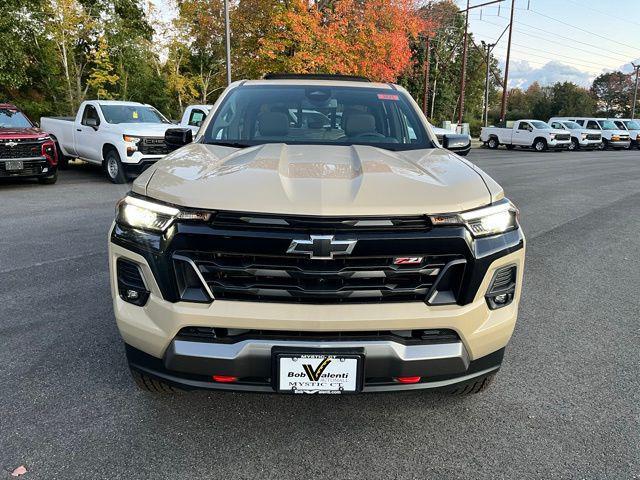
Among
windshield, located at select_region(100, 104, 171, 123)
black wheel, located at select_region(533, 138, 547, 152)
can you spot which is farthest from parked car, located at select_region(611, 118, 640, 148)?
windshield, located at select_region(100, 104, 171, 123)

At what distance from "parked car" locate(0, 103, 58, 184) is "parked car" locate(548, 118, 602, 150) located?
28894mm

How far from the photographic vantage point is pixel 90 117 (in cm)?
1302

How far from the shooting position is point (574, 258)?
21.5 ft

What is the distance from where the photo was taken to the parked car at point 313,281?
2.28 meters

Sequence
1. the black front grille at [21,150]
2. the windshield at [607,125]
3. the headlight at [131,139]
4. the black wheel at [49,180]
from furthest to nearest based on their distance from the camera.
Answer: the windshield at [607,125]
the black wheel at [49,180]
the headlight at [131,139]
the black front grille at [21,150]

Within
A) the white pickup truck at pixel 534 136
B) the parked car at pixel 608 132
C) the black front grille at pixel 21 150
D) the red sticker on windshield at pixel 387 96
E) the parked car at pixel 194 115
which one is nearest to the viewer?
the red sticker on windshield at pixel 387 96

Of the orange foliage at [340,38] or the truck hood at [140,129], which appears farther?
the orange foliage at [340,38]

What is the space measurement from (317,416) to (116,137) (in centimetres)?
1063

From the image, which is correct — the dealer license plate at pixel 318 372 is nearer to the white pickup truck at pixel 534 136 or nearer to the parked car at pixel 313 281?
the parked car at pixel 313 281

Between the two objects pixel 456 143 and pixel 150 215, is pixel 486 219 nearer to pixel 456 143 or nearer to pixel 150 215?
pixel 150 215

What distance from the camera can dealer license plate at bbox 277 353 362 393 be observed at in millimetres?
2268

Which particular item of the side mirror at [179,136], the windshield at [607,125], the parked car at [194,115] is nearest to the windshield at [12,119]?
the parked car at [194,115]

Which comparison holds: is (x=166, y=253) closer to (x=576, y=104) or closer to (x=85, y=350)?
(x=85, y=350)

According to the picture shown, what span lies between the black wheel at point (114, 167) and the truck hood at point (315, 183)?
9.72 metres
